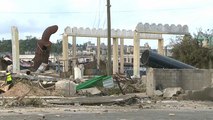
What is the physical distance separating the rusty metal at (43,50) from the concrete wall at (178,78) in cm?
2429

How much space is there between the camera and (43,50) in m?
50.9

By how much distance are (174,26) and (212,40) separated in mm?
6716

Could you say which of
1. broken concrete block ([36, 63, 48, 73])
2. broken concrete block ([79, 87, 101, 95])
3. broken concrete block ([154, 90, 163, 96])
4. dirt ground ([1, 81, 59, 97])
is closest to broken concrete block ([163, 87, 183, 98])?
Answer: broken concrete block ([154, 90, 163, 96])

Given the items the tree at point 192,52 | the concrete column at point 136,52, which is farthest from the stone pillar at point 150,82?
the concrete column at point 136,52

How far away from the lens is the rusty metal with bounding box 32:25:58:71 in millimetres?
50438

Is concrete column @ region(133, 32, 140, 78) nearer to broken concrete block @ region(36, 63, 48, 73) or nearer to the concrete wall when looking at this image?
broken concrete block @ region(36, 63, 48, 73)

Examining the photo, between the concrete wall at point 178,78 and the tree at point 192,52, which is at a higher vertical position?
the tree at point 192,52

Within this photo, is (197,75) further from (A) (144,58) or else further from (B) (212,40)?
(B) (212,40)

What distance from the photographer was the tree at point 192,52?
48.6 metres

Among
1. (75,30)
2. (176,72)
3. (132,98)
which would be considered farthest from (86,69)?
(132,98)

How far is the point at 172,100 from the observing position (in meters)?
25.8

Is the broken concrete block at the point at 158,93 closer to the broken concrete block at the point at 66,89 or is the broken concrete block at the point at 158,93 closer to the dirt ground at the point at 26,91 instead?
the broken concrete block at the point at 66,89

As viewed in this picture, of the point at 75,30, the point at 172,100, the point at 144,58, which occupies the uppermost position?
the point at 75,30

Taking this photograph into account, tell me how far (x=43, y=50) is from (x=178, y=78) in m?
25.4
